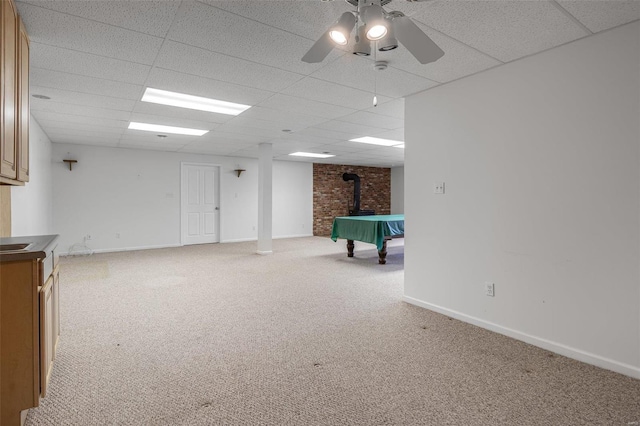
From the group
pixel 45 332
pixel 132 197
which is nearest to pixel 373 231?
pixel 45 332

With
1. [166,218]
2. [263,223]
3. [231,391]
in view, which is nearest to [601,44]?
[231,391]

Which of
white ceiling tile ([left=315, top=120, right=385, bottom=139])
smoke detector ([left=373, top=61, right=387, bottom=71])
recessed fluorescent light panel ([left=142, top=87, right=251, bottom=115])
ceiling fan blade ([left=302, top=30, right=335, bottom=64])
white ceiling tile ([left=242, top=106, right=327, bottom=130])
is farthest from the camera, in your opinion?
white ceiling tile ([left=315, top=120, right=385, bottom=139])

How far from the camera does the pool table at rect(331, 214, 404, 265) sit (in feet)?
19.0

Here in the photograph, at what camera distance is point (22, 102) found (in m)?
2.17

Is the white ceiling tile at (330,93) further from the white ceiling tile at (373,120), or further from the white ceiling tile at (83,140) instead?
the white ceiling tile at (83,140)

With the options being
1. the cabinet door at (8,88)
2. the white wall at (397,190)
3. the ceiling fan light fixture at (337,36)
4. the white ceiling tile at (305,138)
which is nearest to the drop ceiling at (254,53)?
the cabinet door at (8,88)

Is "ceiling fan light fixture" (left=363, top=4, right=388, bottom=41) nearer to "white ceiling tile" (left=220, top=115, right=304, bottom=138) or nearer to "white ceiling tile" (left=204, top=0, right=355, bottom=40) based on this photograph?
"white ceiling tile" (left=204, top=0, right=355, bottom=40)

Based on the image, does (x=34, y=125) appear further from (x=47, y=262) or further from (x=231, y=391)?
(x=231, y=391)

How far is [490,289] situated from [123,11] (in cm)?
336

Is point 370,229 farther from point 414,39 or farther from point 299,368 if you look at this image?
point 414,39

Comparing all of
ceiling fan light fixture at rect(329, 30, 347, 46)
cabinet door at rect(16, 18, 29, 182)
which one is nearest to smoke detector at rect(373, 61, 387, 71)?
ceiling fan light fixture at rect(329, 30, 347, 46)

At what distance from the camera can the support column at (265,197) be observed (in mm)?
6863

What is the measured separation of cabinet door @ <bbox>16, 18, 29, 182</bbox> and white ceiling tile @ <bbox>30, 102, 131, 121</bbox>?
1.88 meters

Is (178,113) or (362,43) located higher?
(178,113)
